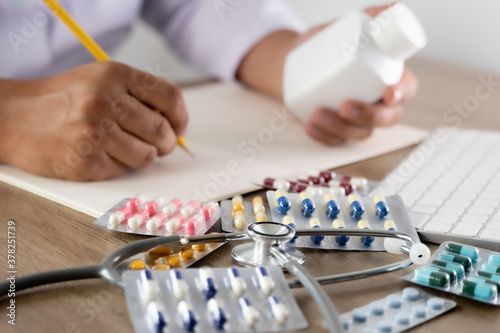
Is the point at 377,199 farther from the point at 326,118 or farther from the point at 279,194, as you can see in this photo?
the point at 326,118

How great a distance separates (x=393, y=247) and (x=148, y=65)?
1511 millimetres

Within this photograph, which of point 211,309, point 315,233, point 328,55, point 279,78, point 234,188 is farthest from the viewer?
point 279,78

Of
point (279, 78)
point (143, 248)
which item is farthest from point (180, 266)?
point (279, 78)

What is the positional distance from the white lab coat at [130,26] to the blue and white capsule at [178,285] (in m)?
0.52

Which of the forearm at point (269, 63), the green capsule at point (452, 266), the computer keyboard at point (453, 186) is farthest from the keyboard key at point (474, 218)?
the forearm at point (269, 63)

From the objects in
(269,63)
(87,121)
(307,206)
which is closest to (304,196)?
(307,206)

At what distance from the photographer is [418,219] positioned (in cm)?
51

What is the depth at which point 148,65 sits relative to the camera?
1.86 metres

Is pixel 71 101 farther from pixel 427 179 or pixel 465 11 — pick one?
pixel 465 11

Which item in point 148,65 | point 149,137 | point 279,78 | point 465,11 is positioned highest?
point 148,65

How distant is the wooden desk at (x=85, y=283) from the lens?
1.18 feet

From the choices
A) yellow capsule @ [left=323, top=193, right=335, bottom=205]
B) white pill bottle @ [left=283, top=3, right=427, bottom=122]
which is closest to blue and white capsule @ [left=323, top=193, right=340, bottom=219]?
yellow capsule @ [left=323, top=193, right=335, bottom=205]

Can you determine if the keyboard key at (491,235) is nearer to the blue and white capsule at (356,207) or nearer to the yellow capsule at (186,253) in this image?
the blue and white capsule at (356,207)

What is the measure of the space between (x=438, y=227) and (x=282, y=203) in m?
0.13
